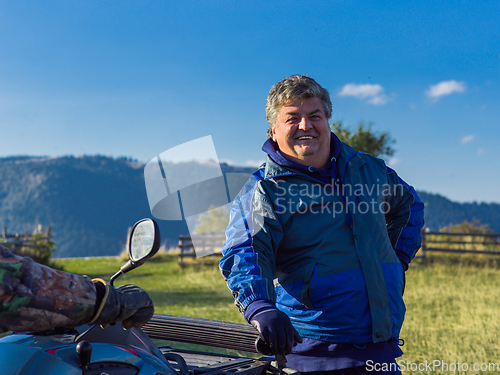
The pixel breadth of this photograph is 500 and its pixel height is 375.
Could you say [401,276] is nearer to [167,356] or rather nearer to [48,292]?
[167,356]

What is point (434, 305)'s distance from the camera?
7918mm

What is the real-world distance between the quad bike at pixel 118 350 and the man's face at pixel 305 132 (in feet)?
2.78

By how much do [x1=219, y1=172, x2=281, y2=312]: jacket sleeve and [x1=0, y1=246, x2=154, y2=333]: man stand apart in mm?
683

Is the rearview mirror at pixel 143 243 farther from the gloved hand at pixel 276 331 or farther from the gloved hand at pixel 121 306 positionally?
the gloved hand at pixel 276 331

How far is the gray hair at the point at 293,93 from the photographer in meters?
2.12

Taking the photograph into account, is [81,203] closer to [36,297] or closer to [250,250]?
[250,250]

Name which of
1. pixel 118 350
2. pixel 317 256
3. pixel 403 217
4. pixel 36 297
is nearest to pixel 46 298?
pixel 36 297

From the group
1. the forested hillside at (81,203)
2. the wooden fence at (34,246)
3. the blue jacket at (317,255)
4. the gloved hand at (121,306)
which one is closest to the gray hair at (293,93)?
the blue jacket at (317,255)

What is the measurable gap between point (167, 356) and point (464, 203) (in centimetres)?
13660

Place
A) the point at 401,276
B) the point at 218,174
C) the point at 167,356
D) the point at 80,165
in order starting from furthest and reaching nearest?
1. the point at 80,165
2. the point at 218,174
3. the point at 401,276
4. the point at 167,356

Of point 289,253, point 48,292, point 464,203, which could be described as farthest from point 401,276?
point 464,203

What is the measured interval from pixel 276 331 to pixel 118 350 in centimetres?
55

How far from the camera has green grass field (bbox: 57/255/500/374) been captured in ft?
15.8

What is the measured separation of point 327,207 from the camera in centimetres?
195
